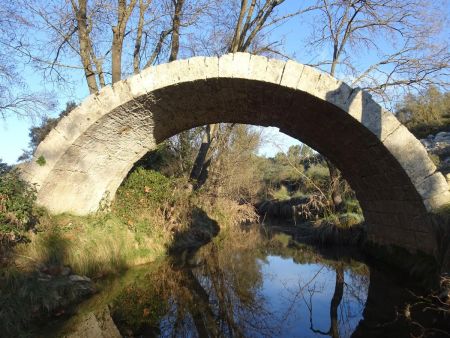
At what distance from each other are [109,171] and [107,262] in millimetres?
1914

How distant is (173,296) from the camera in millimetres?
5957

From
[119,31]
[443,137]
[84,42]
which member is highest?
[119,31]

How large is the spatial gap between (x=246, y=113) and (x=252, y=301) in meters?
3.89

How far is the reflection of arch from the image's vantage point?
20.0ft

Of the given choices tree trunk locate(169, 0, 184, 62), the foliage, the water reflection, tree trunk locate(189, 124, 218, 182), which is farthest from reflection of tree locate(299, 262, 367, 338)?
the foliage

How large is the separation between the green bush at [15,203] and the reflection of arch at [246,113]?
274 mm

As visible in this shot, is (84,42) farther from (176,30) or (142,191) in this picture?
(142,191)

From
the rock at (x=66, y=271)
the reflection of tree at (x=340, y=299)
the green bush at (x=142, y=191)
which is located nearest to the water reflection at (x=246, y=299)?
the reflection of tree at (x=340, y=299)

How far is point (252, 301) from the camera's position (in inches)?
227

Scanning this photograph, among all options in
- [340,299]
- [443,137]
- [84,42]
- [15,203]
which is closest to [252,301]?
[340,299]

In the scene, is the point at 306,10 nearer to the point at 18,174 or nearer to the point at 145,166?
the point at 145,166

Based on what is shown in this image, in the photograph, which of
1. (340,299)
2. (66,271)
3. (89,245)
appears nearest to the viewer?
(66,271)

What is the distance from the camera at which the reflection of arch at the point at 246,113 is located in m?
6.09

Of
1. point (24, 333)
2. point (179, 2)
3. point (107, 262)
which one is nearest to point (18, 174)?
point (107, 262)
